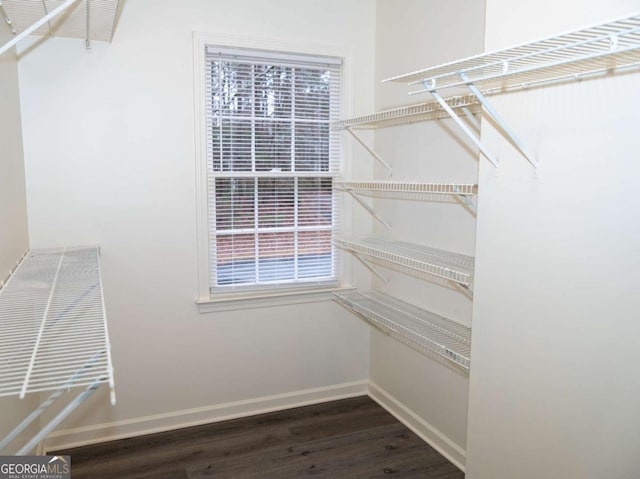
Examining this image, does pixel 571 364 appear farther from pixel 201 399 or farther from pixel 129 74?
pixel 129 74

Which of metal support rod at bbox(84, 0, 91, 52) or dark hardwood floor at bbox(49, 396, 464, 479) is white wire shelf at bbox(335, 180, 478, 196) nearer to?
dark hardwood floor at bbox(49, 396, 464, 479)

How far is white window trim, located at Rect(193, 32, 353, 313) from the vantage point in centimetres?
274

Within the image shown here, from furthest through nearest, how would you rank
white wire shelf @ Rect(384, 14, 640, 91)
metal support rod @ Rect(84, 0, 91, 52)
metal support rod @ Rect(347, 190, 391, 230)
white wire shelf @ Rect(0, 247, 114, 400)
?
metal support rod @ Rect(347, 190, 391, 230) < metal support rod @ Rect(84, 0, 91, 52) < white wire shelf @ Rect(384, 14, 640, 91) < white wire shelf @ Rect(0, 247, 114, 400)

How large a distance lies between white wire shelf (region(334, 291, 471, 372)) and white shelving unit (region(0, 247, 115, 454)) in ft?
4.51

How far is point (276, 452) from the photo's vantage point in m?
2.66

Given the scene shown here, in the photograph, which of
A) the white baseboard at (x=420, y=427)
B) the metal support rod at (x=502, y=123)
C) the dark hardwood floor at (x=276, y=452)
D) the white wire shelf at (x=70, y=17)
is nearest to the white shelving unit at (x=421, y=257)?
the metal support rod at (x=502, y=123)

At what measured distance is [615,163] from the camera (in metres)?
1.37

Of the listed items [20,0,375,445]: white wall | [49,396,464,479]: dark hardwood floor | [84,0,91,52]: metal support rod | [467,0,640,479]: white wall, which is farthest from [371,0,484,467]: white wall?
[84,0,91,52]: metal support rod

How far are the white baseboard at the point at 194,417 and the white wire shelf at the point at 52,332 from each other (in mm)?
1139

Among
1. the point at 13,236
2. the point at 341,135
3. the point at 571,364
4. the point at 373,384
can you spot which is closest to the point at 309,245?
the point at 341,135

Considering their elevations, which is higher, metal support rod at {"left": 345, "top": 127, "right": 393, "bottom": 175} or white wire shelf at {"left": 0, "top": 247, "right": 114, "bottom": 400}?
metal support rod at {"left": 345, "top": 127, "right": 393, "bottom": 175}

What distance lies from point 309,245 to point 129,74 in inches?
54.3

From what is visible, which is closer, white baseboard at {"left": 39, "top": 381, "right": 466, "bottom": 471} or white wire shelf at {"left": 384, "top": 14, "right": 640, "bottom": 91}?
white wire shelf at {"left": 384, "top": 14, "right": 640, "bottom": 91}

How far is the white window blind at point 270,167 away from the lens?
113 inches
